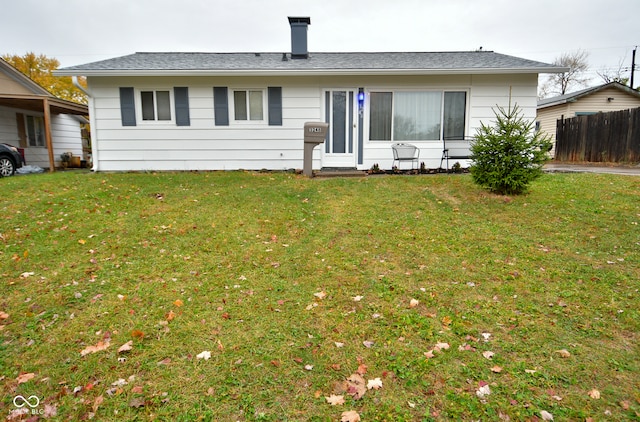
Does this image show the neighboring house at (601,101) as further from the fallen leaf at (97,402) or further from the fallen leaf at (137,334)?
the fallen leaf at (97,402)

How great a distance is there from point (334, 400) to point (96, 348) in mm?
1760

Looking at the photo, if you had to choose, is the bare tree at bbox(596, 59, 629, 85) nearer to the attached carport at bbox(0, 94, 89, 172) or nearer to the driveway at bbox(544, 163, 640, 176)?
the driveway at bbox(544, 163, 640, 176)

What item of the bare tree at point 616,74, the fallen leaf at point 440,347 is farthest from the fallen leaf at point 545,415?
the bare tree at point 616,74

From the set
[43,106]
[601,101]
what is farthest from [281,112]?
[601,101]

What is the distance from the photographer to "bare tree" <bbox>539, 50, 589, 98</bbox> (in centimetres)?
3522

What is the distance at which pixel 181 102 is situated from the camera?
10.5 meters

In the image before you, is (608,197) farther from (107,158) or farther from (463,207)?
(107,158)

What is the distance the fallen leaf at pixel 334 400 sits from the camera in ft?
6.82

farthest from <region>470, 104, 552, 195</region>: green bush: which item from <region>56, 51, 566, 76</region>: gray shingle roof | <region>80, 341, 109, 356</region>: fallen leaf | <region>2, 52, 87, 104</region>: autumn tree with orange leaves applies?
<region>2, 52, 87, 104</region>: autumn tree with orange leaves

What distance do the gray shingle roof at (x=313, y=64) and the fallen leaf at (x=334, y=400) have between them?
906 centimetres

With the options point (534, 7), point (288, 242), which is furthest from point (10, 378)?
point (534, 7)

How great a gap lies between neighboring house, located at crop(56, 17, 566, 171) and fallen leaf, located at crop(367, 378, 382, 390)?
8.79 metres

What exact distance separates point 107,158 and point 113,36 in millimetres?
26687

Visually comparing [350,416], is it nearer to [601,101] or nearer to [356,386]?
[356,386]
